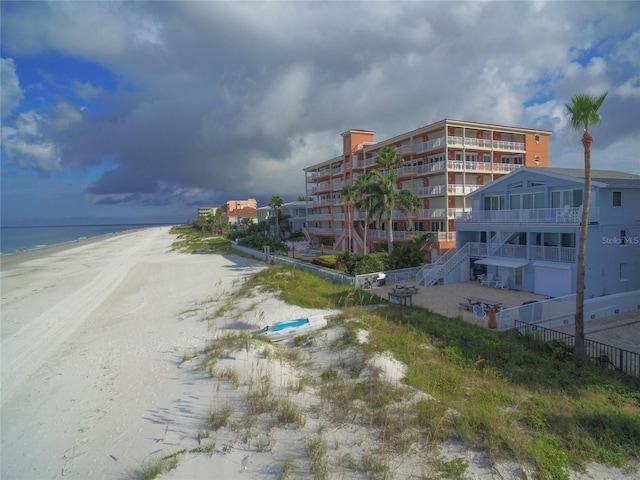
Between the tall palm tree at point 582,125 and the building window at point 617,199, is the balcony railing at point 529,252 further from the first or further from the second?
the tall palm tree at point 582,125

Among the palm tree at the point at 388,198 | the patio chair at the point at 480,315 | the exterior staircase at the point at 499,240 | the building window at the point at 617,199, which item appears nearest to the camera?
the patio chair at the point at 480,315

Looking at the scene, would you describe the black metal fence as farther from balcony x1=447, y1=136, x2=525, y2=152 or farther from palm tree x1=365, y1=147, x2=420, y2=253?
balcony x1=447, y1=136, x2=525, y2=152

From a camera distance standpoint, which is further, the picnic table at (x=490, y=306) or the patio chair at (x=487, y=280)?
the patio chair at (x=487, y=280)

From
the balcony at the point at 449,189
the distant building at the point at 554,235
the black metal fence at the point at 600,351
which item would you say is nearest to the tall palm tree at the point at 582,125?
A: the black metal fence at the point at 600,351

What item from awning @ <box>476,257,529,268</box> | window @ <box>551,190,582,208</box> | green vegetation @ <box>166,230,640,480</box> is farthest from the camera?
awning @ <box>476,257,529,268</box>

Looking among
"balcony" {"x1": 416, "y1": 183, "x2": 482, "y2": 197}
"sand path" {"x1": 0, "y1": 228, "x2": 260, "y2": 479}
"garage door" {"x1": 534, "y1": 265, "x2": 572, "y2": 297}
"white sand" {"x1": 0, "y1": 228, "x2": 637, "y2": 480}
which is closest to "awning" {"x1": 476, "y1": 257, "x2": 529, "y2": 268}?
"garage door" {"x1": 534, "y1": 265, "x2": 572, "y2": 297}

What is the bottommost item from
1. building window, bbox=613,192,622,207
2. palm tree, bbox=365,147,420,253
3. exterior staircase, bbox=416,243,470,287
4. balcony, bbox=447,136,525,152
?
exterior staircase, bbox=416,243,470,287

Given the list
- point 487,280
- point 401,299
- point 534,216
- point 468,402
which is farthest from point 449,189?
point 468,402

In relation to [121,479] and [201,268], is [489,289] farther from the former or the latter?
[201,268]
